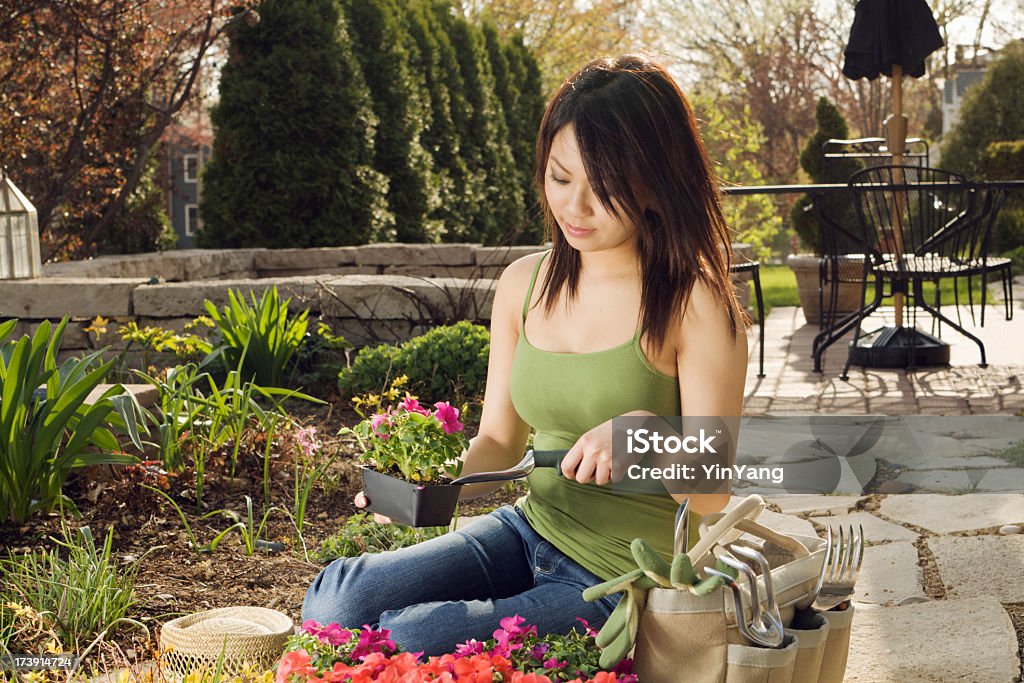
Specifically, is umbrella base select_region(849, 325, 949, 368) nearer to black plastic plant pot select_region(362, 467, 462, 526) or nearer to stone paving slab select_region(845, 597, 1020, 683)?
stone paving slab select_region(845, 597, 1020, 683)

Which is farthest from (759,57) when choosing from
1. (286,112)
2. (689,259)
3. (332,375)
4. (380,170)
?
(689,259)

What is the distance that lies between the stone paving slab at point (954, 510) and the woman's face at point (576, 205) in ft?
5.88

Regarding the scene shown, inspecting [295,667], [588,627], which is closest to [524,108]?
[588,627]

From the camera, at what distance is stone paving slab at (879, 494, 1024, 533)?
3070mm

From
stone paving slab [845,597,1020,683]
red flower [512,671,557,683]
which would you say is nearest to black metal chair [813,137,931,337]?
stone paving slab [845,597,1020,683]

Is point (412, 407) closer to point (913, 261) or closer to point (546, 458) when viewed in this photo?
point (546, 458)

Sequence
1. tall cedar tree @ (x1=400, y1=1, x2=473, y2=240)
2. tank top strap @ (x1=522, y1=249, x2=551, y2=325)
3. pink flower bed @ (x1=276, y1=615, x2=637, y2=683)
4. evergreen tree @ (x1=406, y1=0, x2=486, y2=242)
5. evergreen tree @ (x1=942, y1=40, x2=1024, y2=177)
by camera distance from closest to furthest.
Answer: pink flower bed @ (x1=276, y1=615, x2=637, y2=683), tank top strap @ (x1=522, y1=249, x2=551, y2=325), tall cedar tree @ (x1=400, y1=1, x2=473, y2=240), evergreen tree @ (x1=406, y1=0, x2=486, y2=242), evergreen tree @ (x1=942, y1=40, x2=1024, y2=177)

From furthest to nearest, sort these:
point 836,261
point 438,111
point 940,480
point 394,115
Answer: point 438,111 → point 394,115 → point 836,261 → point 940,480

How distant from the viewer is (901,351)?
588cm

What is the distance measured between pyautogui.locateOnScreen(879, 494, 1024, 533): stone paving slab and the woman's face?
5.88 ft

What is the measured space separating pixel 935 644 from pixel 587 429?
100 cm

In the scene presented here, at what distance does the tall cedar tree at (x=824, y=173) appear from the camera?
10.1 m

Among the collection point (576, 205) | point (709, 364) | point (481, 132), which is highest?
point (481, 132)

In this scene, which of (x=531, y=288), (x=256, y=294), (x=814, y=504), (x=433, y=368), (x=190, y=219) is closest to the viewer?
(x=531, y=288)
